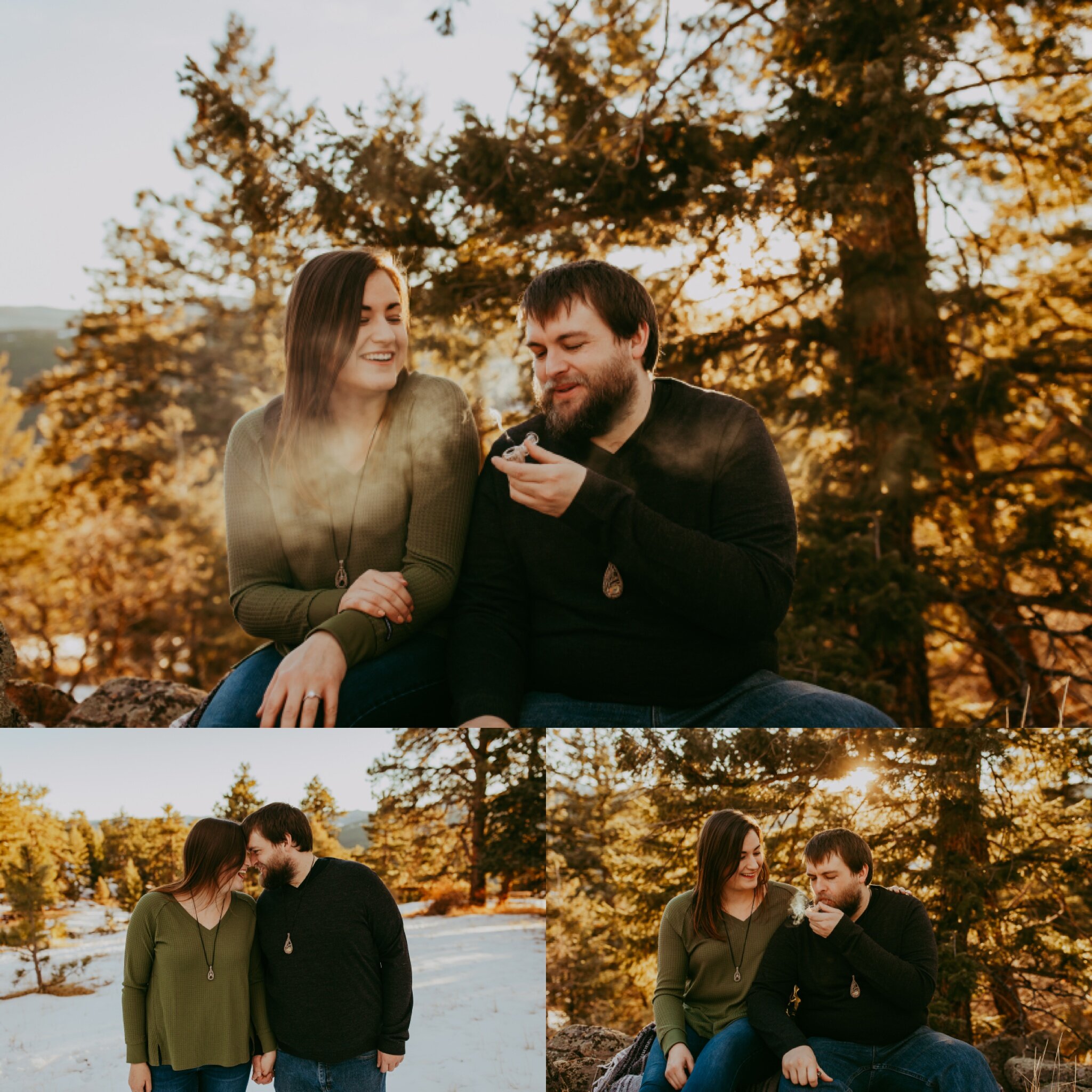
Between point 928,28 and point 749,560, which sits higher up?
point 928,28

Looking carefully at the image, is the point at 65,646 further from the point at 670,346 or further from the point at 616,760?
the point at 616,760

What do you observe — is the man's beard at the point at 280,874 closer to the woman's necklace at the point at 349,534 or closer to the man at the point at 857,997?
the woman's necklace at the point at 349,534

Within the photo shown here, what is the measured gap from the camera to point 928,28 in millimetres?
5750

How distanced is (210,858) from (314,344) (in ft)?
4.39

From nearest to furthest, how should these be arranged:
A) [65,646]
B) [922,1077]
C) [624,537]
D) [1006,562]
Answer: [922,1077]
[624,537]
[1006,562]
[65,646]

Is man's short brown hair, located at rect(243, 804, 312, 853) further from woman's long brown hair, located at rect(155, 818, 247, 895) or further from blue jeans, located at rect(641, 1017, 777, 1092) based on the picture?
blue jeans, located at rect(641, 1017, 777, 1092)

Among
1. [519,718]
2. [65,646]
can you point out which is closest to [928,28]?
[519,718]

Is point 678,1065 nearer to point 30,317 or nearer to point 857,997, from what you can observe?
point 857,997

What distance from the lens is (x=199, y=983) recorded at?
2.21 metres

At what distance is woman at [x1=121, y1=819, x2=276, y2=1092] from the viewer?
2.20m

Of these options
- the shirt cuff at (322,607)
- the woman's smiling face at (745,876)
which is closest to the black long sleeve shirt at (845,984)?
the woman's smiling face at (745,876)

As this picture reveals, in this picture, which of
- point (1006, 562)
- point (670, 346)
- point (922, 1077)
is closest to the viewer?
point (922, 1077)

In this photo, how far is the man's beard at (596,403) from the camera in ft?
8.73

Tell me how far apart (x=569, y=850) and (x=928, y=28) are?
17.9 feet
